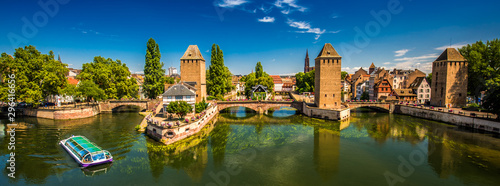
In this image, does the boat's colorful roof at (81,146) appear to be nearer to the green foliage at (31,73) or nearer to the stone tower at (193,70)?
the green foliage at (31,73)

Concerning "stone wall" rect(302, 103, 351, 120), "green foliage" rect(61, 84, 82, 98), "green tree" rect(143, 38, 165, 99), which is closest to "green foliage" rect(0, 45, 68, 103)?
"green foliage" rect(61, 84, 82, 98)

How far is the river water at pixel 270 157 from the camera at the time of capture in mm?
16000

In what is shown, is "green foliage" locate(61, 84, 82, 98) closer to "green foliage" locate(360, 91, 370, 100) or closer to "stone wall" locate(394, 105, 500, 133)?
"stone wall" locate(394, 105, 500, 133)

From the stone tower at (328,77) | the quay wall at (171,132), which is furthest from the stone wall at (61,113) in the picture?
the stone tower at (328,77)

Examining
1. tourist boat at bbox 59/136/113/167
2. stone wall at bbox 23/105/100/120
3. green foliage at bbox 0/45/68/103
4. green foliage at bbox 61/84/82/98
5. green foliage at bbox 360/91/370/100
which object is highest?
green foliage at bbox 0/45/68/103

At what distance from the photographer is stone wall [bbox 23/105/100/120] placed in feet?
119

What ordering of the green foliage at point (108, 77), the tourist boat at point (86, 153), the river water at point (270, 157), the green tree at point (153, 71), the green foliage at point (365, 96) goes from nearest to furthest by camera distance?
the river water at point (270, 157) → the tourist boat at point (86, 153) → the green foliage at point (108, 77) → the green tree at point (153, 71) → the green foliage at point (365, 96)

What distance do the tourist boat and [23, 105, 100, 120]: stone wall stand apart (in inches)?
813

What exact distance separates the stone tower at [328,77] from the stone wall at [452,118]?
14.0m

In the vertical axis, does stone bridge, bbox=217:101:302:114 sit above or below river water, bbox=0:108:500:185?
above

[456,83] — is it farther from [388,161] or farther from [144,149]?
[144,149]

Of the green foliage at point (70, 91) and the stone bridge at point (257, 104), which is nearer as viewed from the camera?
the green foliage at point (70, 91)

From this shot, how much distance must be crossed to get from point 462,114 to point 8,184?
1988 inches

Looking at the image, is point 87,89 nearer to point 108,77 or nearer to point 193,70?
point 108,77
